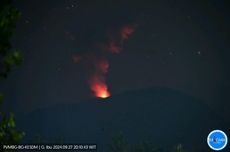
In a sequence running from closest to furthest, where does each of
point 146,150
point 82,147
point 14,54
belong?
point 14,54 < point 82,147 < point 146,150

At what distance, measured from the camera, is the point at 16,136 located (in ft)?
21.1

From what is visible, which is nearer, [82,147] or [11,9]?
[11,9]

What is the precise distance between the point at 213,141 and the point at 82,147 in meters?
7.19

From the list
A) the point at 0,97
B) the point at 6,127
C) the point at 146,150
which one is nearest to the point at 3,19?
the point at 0,97

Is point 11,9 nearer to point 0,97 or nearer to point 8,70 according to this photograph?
point 8,70

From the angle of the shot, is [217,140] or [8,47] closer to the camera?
[8,47]

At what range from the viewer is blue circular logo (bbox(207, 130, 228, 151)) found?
14.8 metres

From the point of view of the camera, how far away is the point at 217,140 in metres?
15.3

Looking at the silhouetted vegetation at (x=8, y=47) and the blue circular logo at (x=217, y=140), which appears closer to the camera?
the silhouetted vegetation at (x=8, y=47)

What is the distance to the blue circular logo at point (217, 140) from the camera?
48.5 feet

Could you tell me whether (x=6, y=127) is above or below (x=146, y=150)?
below

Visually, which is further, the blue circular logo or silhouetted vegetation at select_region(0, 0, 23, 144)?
the blue circular logo

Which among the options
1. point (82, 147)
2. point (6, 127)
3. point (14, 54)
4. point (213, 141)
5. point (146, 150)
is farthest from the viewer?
point (146, 150)

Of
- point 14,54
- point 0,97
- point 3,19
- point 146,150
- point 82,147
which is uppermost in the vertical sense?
point 146,150
